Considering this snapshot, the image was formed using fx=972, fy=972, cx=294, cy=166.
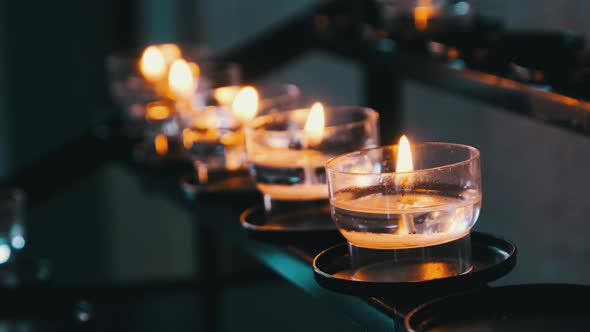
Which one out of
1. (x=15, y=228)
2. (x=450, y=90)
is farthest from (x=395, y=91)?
(x=15, y=228)

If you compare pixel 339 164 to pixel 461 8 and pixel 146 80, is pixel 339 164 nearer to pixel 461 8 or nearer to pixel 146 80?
pixel 461 8

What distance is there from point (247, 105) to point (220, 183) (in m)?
0.08

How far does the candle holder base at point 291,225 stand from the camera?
69 cm

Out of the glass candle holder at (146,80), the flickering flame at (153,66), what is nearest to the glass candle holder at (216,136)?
the glass candle holder at (146,80)

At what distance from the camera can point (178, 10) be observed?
235 cm

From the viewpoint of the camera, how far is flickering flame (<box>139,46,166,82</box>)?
1.37 m

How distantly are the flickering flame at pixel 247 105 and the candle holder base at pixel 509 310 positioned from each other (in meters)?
0.41

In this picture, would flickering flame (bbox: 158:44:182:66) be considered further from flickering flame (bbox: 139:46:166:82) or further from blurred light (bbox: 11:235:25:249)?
blurred light (bbox: 11:235:25:249)

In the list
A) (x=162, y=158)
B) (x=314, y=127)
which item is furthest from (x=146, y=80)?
(x=314, y=127)

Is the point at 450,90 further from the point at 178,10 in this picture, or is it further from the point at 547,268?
the point at 178,10

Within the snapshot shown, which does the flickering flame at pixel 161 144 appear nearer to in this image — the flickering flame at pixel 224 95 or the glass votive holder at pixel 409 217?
the flickering flame at pixel 224 95

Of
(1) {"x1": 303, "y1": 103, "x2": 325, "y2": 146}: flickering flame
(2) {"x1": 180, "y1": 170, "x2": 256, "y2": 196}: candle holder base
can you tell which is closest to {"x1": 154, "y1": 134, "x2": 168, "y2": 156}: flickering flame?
(2) {"x1": 180, "y1": 170, "x2": 256, "y2": 196}: candle holder base

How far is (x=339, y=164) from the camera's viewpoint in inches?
24.4

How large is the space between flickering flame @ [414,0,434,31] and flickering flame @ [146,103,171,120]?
0.31m
